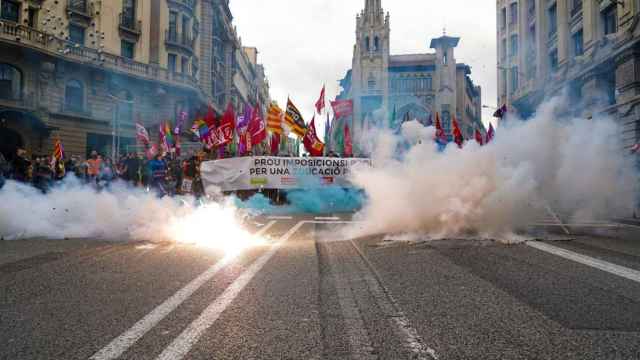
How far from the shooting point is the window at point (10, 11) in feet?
90.1

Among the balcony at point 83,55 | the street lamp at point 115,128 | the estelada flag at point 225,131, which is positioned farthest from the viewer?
the street lamp at point 115,128

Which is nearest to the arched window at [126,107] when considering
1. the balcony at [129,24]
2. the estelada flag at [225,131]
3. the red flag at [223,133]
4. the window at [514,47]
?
the balcony at [129,24]

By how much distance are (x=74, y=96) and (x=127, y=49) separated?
20.2 ft

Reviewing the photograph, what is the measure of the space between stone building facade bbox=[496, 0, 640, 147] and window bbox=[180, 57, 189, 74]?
2579 centimetres

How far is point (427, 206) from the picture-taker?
9.85m

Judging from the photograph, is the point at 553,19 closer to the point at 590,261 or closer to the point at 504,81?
the point at 504,81

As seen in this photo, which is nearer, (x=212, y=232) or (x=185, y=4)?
(x=212, y=232)

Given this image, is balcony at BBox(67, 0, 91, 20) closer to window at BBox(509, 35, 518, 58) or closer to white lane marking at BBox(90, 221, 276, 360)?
white lane marking at BBox(90, 221, 276, 360)

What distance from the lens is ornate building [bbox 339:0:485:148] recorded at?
83.2 m

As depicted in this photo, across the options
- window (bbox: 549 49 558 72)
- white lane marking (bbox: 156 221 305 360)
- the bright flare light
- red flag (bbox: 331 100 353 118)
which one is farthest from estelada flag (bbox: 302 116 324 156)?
window (bbox: 549 49 558 72)

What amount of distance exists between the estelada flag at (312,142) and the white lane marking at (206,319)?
54.1 feet

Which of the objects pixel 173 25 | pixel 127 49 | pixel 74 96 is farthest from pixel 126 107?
pixel 173 25

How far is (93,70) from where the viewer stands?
3159 centimetres

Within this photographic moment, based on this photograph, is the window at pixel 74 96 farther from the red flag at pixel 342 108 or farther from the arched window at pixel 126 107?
the red flag at pixel 342 108
